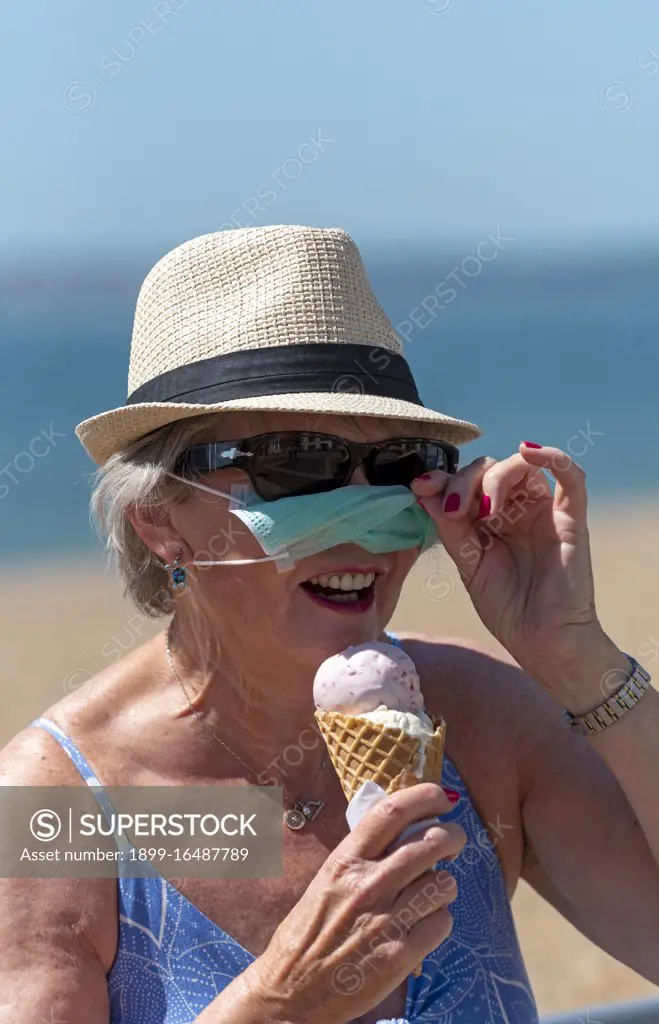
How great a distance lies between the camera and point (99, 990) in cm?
266

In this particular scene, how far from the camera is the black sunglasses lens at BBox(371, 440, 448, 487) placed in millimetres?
2893

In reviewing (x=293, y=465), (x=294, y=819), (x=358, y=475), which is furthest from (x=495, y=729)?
(x=293, y=465)

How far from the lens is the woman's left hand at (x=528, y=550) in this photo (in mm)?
2885

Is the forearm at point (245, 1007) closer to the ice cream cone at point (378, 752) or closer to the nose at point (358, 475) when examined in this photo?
the ice cream cone at point (378, 752)

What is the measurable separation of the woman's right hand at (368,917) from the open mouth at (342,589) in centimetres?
61

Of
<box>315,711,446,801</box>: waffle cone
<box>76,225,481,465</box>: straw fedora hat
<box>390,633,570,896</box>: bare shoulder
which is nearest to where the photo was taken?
<box>315,711,446,801</box>: waffle cone

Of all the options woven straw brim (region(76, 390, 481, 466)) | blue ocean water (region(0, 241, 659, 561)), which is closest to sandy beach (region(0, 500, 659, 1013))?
blue ocean water (region(0, 241, 659, 561))

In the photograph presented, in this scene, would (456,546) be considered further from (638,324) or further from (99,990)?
(638,324)

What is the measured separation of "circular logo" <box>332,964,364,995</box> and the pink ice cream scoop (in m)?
0.52

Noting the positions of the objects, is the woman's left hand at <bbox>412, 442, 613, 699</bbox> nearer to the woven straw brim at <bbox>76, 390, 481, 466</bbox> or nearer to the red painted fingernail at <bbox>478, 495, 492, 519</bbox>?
the red painted fingernail at <bbox>478, 495, 492, 519</bbox>

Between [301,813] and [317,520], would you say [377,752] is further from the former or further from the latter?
[301,813]

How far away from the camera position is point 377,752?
7.84 feet

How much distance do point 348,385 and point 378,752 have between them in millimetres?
980

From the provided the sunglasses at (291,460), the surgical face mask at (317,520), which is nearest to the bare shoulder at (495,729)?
the surgical face mask at (317,520)
